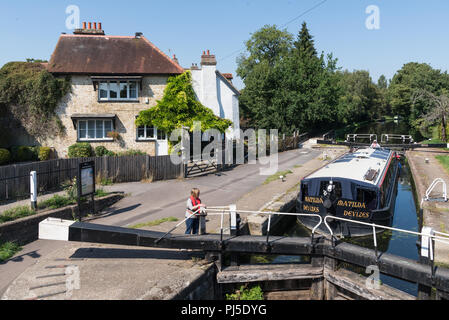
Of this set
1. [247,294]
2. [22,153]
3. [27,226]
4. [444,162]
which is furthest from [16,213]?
[444,162]

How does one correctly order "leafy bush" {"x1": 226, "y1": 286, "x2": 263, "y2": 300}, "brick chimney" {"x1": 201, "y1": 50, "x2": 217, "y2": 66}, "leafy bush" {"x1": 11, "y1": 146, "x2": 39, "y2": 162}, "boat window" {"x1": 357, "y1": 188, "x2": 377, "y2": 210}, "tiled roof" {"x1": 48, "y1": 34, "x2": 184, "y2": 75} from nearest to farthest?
"leafy bush" {"x1": 226, "y1": 286, "x2": 263, "y2": 300}, "boat window" {"x1": 357, "y1": 188, "x2": 377, "y2": 210}, "leafy bush" {"x1": 11, "y1": 146, "x2": 39, "y2": 162}, "tiled roof" {"x1": 48, "y1": 34, "x2": 184, "y2": 75}, "brick chimney" {"x1": 201, "y1": 50, "x2": 217, "y2": 66}

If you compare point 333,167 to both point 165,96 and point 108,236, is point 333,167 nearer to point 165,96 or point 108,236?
point 108,236

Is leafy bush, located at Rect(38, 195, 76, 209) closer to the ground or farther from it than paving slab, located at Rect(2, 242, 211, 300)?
farther from it

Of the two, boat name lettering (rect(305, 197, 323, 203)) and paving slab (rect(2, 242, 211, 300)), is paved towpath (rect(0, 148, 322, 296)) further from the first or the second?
boat name lettering (rect(305, 197, 323, 203))

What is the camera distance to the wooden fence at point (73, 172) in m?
13.5

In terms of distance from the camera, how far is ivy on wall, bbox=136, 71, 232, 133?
75.1 feet

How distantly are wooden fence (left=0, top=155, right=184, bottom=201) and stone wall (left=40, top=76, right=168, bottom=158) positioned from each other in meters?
5.82

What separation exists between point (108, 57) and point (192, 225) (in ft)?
64.3

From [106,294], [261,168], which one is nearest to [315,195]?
[106,294]

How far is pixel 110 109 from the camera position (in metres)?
24.1

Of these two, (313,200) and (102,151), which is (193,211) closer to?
(313,200)

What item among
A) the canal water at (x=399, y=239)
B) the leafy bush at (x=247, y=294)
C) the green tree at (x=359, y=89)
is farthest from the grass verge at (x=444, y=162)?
the green tree at (x=359, y=89)

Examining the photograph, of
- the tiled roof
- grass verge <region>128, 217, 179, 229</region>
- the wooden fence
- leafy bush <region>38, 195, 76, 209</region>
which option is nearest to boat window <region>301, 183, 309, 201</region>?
grass verge <region>128, 217, 179, 229</region>
